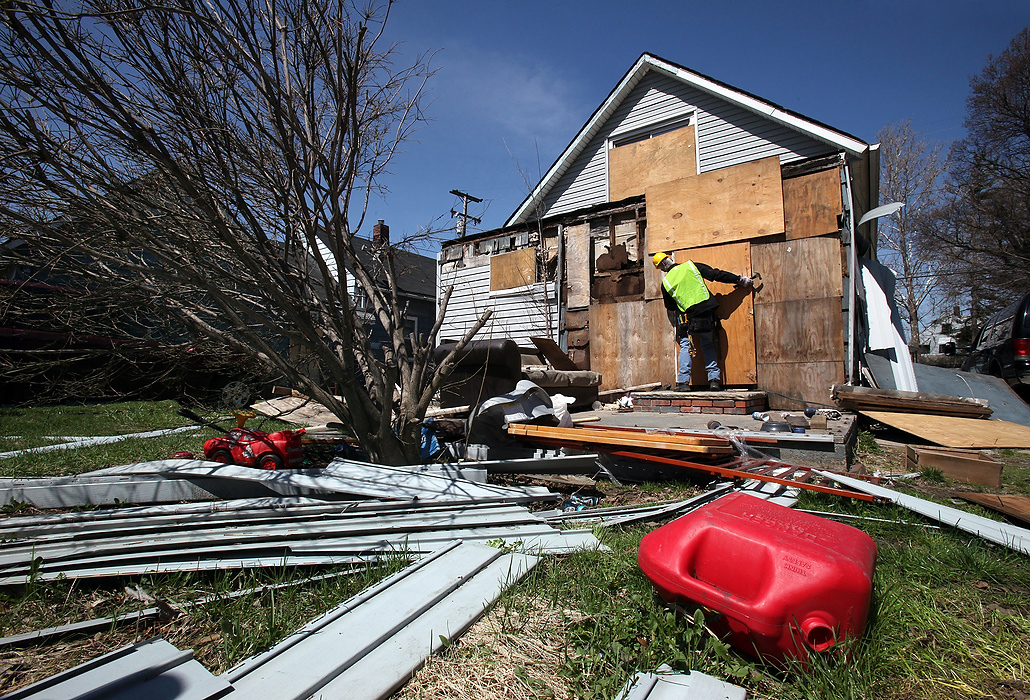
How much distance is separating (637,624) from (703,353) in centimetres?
718

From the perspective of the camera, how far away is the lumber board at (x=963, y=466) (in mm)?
4094

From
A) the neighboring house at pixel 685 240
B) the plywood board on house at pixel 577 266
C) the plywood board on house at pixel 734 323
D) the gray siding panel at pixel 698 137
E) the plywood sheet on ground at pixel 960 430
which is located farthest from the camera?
the gray siding panel at pixel 698 137

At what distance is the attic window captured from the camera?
12.3m

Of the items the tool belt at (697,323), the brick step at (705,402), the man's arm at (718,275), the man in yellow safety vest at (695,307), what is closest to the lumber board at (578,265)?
the man in yellow safety vest at (695,307)

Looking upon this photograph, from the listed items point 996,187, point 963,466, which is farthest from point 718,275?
point 996,187

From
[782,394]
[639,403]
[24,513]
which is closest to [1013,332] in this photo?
[782,394]

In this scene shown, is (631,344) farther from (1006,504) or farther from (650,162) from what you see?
(1006,504)

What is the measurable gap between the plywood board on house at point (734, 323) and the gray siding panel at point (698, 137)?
3083mm

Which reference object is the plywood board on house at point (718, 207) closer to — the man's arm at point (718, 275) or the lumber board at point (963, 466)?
the man's arm at point (718, 275)

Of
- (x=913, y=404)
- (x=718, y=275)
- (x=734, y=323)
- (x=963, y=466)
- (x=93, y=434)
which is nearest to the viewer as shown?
(x=963, y=466)

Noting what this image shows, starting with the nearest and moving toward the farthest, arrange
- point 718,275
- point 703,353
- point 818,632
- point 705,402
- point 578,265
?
point 818,632, point 705,402, point 718,275, point 703,353, point 578,265

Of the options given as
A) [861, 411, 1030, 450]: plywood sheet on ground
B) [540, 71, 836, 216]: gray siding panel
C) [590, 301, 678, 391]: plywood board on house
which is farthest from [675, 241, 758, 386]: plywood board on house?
[540, 71, 836, 216]: gray siding panel

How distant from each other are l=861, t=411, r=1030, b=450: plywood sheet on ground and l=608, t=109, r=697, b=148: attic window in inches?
344

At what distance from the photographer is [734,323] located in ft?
28.2
